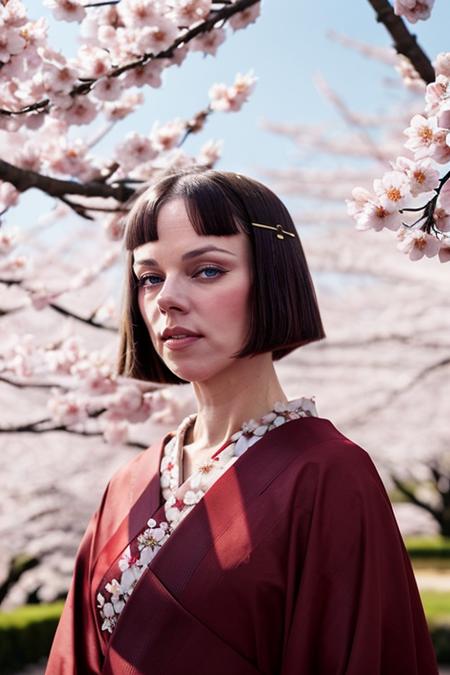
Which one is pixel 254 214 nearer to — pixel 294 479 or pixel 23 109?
pixel 294 479

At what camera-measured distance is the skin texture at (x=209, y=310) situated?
1.78 meters

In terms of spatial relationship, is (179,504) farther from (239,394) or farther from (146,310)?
(146,310)

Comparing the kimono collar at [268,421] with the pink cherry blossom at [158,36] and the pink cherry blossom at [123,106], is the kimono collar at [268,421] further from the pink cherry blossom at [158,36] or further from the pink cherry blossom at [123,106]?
the pink cherry blossom at [123,106]

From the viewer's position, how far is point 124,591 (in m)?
1.84

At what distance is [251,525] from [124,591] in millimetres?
393

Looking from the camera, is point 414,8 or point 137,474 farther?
point 414,8

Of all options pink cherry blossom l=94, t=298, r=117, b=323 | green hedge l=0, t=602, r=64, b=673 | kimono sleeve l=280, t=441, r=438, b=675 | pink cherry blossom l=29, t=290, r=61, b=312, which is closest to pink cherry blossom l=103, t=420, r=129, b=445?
pink cherry blossom l=94, t=298, r=117, b=323

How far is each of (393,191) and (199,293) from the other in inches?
18.7

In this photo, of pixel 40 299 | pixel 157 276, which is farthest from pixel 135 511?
pixel 40 299

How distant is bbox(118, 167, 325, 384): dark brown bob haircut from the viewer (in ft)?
5.90

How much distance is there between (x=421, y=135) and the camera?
1.54 m

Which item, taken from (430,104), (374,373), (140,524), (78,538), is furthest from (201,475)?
(374,373)

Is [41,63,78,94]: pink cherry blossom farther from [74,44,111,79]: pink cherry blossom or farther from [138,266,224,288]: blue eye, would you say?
[138,266,224,288]: blue eye

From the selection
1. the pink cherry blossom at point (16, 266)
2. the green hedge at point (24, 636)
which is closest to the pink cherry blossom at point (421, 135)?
the pink cherry blossom at point (16, 266)
